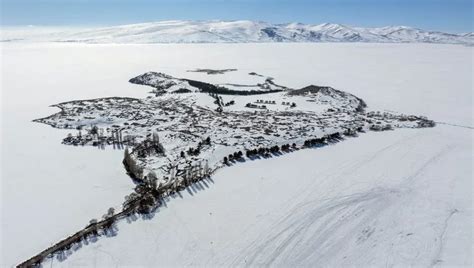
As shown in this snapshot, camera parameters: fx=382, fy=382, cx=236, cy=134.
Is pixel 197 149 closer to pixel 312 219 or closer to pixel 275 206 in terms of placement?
pixel 275 206

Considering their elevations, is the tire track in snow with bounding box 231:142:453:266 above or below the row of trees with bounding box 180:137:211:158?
above

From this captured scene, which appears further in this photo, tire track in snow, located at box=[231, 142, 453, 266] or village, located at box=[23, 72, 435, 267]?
village, located at box=[23, 72, 435, 267]

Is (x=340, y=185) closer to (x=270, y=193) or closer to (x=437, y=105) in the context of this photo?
(x=270, y=193)

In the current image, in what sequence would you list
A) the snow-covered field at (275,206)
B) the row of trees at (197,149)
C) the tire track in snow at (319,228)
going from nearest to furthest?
the tire track in snow at (319,228), the snow-covered field at (275,206), the row of trees at (197,149)

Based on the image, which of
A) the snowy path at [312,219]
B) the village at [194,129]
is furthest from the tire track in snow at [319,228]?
the village at [194,129]

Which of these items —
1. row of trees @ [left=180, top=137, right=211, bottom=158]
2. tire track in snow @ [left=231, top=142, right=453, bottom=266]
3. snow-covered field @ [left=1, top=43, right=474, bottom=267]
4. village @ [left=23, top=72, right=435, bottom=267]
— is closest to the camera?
tire track in snow @ [left=231, top=142, right=453, bottom=266]

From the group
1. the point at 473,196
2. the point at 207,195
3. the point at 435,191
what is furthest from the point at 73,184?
the point at 473,196

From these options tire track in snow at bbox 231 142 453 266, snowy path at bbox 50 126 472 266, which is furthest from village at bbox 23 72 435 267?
tire track in snow at bbox 231 142 453 266

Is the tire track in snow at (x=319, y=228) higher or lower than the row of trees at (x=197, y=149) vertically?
higher

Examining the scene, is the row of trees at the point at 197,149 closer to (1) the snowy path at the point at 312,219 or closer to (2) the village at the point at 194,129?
(2) the village at the point at 194,129

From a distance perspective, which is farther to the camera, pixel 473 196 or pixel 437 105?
pixel 437 105

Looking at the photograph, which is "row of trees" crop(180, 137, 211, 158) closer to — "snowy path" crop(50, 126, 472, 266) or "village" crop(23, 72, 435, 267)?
"village" crop(23, 72, 435, 267)
